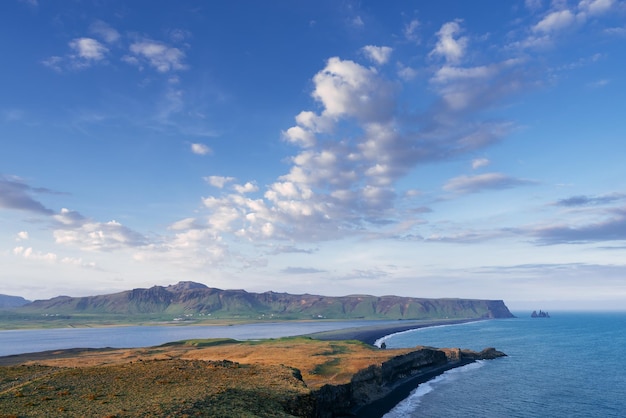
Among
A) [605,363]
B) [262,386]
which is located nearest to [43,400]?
[262,386]

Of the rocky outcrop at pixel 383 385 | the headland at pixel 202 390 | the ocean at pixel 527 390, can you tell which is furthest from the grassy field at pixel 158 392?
the ocean at pixel 527 390

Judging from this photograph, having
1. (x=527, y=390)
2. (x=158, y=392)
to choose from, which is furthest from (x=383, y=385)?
(x=158, y=392)

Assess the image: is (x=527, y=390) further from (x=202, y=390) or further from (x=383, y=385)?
(x=202, y=390)

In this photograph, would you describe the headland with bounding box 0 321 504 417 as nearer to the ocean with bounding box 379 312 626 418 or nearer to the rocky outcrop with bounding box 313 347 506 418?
the rocky outcrop with bounding box 313 347 506 418

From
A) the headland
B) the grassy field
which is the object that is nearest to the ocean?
the headland

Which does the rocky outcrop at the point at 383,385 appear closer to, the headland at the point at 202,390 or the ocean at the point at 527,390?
the headland at the point at 202,390

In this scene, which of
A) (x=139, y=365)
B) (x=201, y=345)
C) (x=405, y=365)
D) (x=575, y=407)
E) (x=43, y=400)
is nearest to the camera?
(x=43, y=400)

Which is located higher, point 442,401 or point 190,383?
point 190,383

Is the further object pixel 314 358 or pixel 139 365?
pixel 314 358

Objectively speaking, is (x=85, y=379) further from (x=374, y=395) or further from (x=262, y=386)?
(x=374, y=395)
